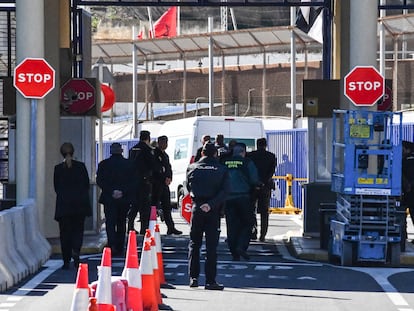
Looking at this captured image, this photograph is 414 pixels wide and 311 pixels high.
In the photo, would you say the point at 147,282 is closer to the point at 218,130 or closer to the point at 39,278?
the point at 39,278

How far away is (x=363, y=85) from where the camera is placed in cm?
1895

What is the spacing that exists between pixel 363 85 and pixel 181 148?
12.2m

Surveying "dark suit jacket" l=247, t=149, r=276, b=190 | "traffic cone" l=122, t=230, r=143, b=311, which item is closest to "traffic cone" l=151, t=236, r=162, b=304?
"traffic cone" l=122, t=230, r=143, b=311

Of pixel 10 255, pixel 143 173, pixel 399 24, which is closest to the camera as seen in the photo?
pixel 10 255

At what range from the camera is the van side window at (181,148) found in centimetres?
3024

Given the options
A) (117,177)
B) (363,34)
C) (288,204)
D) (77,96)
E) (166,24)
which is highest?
(166,24)

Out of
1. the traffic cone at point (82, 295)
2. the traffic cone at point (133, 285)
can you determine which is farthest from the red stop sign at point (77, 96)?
the traffic cone at point (82, 295)

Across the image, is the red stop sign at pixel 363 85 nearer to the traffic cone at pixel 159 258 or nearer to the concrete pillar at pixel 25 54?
the concrete pillar at pixel 25 54

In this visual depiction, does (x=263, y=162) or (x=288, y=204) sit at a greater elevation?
(x=263, y=162)

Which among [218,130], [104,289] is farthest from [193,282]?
[218,130]

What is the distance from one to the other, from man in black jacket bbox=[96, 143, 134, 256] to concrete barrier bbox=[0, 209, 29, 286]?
115 inches

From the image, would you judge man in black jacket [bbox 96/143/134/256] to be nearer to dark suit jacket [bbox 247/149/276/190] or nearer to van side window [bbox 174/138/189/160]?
dark suit jacket [bbox 247/149/276/190]

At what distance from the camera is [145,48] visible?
180 feet

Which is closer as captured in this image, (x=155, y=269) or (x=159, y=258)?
(x=155, y=269)
